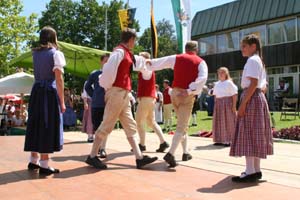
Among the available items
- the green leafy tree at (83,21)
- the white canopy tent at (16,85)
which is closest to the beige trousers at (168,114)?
the white canopy tent at (16,85)

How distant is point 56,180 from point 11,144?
4.12 meters

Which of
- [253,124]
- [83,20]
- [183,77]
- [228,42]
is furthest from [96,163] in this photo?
[83,20]

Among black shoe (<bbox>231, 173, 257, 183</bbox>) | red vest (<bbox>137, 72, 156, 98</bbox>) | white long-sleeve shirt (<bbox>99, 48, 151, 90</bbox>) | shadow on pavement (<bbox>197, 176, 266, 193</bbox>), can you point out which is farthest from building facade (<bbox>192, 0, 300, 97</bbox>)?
shadow on pavement (<bbox>197, 176, 266, 193</bbox>)

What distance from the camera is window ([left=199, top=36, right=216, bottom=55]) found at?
3456cm

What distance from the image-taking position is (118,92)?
583cm

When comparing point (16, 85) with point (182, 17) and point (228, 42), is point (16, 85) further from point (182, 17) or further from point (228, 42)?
point (228, 42)

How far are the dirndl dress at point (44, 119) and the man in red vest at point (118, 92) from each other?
67cm

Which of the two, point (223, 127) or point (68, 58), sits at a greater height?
point (68, 58)

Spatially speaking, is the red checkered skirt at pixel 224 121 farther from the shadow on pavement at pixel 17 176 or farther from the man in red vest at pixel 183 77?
the shadow on pavement at pixel 17 176

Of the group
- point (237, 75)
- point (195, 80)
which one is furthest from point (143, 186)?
point (237, 75)

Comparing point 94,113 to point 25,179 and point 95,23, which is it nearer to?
point 25,179

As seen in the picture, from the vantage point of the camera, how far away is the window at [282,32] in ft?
92.5

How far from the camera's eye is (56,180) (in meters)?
5.16

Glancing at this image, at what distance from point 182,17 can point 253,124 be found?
397 inches
